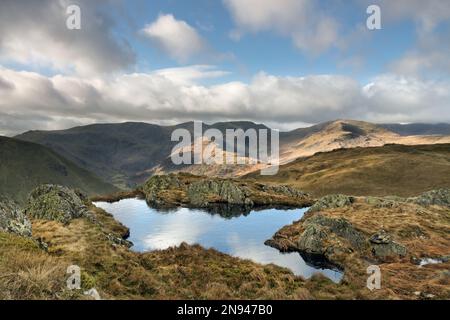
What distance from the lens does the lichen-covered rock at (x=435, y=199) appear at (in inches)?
3644

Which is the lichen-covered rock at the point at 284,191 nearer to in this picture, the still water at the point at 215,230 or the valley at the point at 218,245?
the valley at the point at 218,245

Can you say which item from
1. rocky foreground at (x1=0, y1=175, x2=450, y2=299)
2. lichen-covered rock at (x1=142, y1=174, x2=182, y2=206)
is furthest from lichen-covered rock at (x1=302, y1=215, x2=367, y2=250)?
lichen-covered rock at (x1=142, y1=174, x2=182, y2=206)

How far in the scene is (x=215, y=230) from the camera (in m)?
73.8

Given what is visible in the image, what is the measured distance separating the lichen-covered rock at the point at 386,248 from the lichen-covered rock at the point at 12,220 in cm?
4351

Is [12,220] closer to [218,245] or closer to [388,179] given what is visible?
[218,245]

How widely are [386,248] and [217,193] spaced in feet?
224

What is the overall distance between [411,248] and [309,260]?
52.0 feet

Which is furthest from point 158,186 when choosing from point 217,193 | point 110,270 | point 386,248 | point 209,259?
point 110,270

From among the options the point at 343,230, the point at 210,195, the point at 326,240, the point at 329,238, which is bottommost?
the point at 326,240

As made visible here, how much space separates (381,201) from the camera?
8906cm
